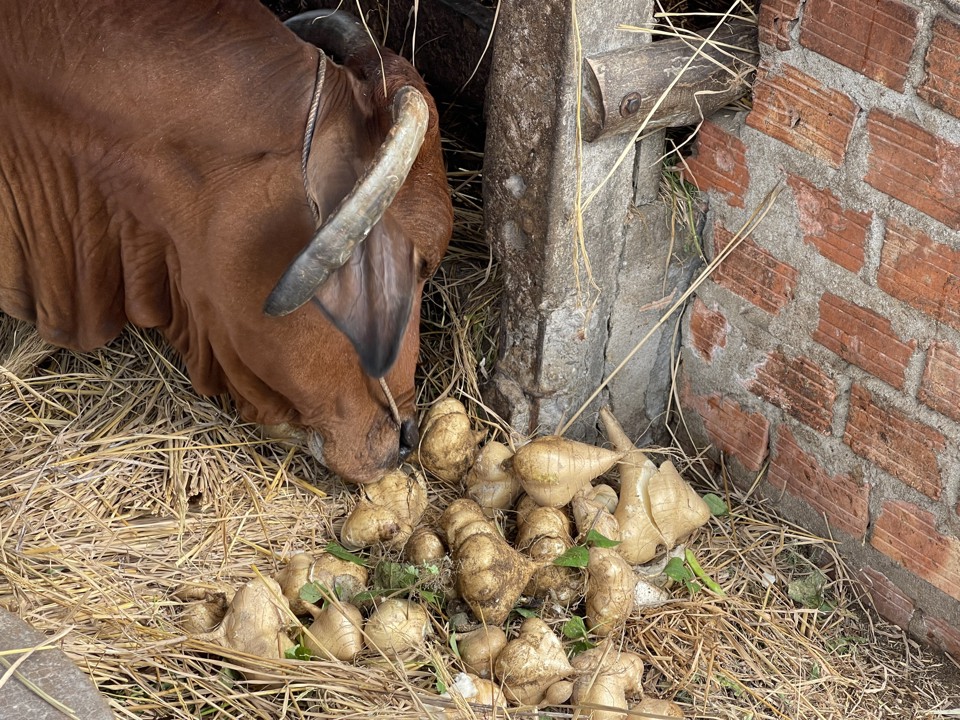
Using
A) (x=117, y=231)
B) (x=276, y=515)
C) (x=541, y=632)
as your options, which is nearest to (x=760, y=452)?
(x=541, y=632)

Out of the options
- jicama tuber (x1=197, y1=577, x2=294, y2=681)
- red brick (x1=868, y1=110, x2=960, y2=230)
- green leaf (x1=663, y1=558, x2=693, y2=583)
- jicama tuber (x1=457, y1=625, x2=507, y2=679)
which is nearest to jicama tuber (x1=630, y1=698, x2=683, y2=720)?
jicama tuber (x1=457, y1=625, x2=507, y2=679)

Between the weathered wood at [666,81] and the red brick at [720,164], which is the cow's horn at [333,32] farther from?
the red brick at [720,164]

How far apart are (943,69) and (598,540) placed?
129cm

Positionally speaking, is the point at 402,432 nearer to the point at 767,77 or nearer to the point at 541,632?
the point at 541,632

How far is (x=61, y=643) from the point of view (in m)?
2.63

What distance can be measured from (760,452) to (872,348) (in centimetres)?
52

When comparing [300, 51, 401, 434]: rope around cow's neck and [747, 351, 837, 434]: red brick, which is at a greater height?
[300, 51, 401, 434]: rope around cow's neck

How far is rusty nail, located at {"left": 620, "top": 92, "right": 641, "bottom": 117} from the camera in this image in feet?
9.09

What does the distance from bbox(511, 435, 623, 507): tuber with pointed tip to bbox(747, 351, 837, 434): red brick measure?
46 cm

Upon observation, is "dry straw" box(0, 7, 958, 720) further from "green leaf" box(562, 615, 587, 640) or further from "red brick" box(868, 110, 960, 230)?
"red brick" box(868, 110, 960, 230)

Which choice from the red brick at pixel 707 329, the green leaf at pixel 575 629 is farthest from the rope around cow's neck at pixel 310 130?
the red brick at pixel 707 329

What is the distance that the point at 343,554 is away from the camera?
119 inches

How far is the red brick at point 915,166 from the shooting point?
8.58 ft

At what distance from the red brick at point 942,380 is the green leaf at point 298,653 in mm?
1517
